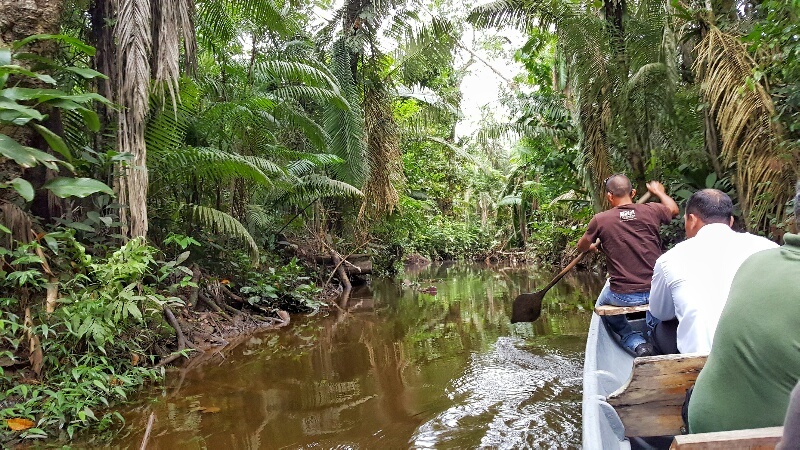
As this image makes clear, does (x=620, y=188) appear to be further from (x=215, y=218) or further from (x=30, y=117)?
(x=215, y=218)

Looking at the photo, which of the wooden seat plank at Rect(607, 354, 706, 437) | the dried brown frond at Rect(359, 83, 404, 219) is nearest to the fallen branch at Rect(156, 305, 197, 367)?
the wooden seat plank at Rect(607, 354, 706, 437)

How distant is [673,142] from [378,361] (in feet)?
16.4

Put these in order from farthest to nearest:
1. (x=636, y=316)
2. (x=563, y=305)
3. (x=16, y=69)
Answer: (x=563, y=305), (x=636, y=316), (x=16, y=69)

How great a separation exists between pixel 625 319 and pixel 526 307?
2307 mm

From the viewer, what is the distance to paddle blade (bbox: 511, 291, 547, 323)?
600cm

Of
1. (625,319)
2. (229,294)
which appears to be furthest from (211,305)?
(625,319)

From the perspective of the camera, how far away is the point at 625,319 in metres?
3.79

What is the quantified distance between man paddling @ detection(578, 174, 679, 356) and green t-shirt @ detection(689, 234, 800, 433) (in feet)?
7.39

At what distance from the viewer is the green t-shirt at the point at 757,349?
132 centimetres

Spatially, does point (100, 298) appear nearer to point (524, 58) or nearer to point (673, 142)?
point (673, 142)

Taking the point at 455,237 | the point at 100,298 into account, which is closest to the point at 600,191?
the point at 100,298

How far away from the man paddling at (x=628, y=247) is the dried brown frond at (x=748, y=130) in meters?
1.53

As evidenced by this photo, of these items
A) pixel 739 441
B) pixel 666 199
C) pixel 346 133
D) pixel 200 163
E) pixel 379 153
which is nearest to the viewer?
pixel 739 441

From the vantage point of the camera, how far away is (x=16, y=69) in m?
3.36
